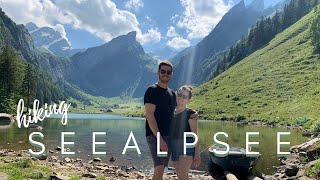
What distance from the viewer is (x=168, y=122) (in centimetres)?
1088

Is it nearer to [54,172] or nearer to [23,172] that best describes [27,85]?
[54,172]

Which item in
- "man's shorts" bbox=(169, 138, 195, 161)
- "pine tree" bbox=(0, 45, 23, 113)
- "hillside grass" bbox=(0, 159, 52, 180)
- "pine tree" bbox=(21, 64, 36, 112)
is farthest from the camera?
"pine tree" bbox=(21, 64, 36, 112)

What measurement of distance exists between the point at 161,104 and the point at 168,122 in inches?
24.0

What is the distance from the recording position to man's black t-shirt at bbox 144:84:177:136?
417 inches

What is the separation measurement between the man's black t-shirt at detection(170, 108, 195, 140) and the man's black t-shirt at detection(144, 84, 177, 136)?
6.8 inches

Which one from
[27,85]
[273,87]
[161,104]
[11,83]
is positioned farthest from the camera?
[273,87]

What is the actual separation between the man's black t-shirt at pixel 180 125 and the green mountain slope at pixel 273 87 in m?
71.5

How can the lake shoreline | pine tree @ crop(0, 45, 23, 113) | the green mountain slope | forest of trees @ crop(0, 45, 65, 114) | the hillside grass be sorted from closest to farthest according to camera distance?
the hillside grass, the lake shoreline, forest of trees @ crop(0, 45, 65, 114), pine tree @ crop(0, 45, 23, 113), the green mountain slope

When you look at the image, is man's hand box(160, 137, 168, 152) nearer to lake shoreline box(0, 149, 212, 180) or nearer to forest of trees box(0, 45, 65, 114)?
lake shoreline box(0, 149, 212, 180)

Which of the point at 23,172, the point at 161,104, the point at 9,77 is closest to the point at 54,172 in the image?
the point at 23,172

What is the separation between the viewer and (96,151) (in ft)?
124

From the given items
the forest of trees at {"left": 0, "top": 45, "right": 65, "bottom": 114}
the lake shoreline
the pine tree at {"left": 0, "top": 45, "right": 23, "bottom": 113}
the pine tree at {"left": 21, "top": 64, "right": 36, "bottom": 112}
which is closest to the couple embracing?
the lake shoreline

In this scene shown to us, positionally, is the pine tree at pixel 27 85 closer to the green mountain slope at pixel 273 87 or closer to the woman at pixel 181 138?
the green mountain slope at pixel 273 87

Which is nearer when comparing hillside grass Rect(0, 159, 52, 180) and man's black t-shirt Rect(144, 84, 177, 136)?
man's black t-shirt Rect(144, 84, 177, 136)
